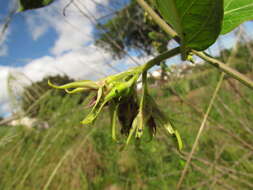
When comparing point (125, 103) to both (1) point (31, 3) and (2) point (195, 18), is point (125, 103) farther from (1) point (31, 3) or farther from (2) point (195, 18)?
(1) point (31, 3)

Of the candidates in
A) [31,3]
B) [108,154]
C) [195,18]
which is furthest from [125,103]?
[108,154]

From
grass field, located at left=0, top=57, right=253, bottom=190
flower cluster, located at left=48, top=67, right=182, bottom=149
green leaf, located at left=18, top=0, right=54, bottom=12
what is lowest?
grass field, located at left=0, top=57, right=253, bottom=190

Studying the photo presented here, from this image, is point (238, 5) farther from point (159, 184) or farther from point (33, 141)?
point (33, 141)

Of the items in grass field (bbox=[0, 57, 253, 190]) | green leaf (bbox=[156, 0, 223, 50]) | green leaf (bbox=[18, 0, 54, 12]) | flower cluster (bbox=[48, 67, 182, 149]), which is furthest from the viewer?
grass field (bbox=[0, 57, 253, 190])

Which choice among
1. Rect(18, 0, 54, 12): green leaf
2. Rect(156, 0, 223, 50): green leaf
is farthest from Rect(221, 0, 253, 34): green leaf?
Rect(18, 0, 54, 12): green leaf

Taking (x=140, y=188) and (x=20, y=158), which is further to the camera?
(x=140, y=188)

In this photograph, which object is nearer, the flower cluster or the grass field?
the flower cluster

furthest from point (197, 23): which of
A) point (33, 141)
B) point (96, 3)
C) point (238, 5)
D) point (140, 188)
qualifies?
point (33, 141)

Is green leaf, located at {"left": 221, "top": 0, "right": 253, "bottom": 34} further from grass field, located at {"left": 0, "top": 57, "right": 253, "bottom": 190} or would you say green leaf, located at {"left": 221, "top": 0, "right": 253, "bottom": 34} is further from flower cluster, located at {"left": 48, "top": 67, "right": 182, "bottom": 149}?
grass field, located at {"left": 0, "top": 57, "right": 253, "bottom": 190}
